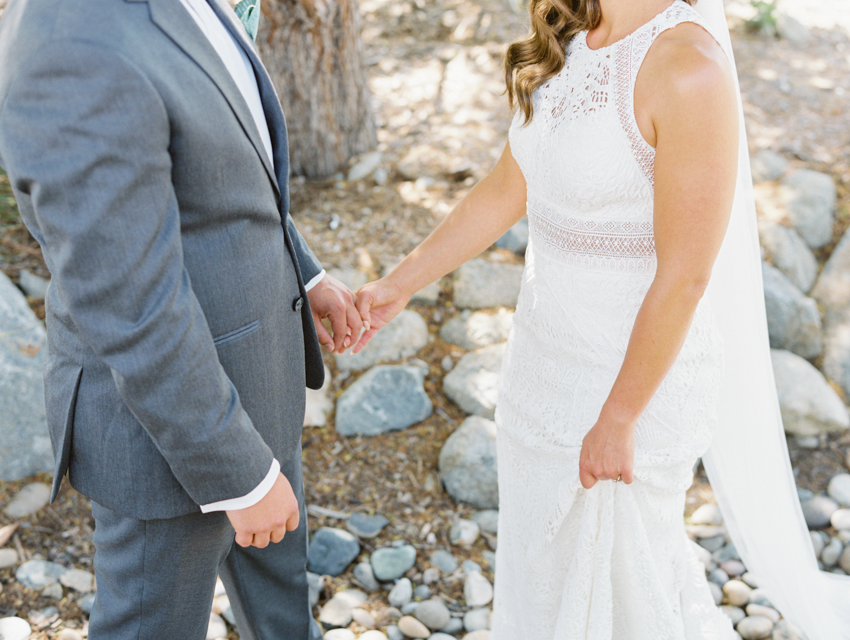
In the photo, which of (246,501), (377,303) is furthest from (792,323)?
(246,501)

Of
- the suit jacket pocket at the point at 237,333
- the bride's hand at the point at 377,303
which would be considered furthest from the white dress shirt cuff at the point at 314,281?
the suit jacket pocket at the point at 237,333

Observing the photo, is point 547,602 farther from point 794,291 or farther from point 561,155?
point 794,291

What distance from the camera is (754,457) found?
6.91 ft

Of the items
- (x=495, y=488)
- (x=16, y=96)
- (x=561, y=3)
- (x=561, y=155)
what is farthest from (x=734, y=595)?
(x=16, y=96)

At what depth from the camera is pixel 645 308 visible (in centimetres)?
150

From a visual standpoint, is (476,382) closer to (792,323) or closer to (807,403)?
(807,403)

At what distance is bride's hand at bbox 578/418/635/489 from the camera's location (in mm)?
1573

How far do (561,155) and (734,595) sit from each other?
1.91 metres

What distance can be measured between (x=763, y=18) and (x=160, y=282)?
6251 millimetres

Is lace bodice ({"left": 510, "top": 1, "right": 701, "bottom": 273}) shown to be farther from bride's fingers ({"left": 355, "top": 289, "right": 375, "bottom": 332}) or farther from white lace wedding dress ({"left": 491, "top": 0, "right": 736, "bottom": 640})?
bride's fingers ({"left": 355, "top": 289, "right": 375, "bottom": 332})

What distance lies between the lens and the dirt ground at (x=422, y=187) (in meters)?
2.83

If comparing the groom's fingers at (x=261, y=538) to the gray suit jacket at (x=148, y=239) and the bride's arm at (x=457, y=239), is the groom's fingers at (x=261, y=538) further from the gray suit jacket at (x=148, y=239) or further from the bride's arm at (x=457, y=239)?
the bride's arm at (x=457, y=239)

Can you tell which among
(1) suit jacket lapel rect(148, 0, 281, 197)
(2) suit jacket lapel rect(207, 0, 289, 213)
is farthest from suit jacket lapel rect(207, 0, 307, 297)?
(1) suit jacket lapel rect(148, 0, 281, 197)

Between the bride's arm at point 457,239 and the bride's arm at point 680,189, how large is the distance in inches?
22.6
